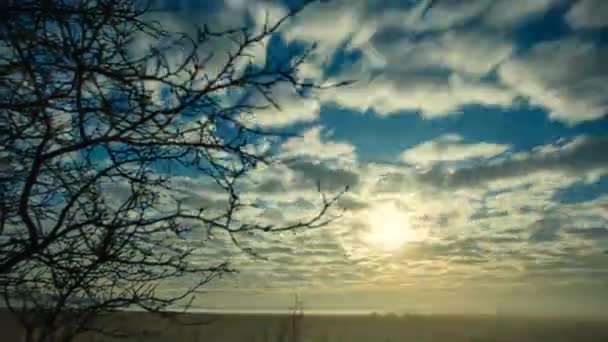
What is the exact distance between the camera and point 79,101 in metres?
2.32

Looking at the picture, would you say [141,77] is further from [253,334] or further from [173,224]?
[253,334]

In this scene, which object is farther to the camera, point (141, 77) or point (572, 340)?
point (572, 340)

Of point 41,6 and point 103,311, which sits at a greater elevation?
point 41,6

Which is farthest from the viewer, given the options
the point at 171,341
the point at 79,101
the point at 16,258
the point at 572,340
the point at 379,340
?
the point at 572,340

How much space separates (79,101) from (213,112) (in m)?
0.63

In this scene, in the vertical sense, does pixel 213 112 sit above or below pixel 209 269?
above

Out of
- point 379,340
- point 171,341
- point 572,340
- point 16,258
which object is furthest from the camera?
point 572,340

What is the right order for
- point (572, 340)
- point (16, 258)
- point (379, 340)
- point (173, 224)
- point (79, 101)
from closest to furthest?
point (79, 101) → point (16, 258) → point (173, 224) → point (379, 340) → point (572, 340)

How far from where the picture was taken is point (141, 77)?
8.25ft

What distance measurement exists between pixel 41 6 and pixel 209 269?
62.8 inches

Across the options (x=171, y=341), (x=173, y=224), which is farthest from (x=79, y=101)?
(x=171, y=341)

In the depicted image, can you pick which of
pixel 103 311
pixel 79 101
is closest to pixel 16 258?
pixel 103 311

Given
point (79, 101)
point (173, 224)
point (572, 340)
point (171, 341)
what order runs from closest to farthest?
point (79, 101), point (173, 224), point (171, 341), point (572, 340)

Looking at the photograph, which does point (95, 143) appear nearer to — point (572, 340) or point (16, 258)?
point (16, 258)
